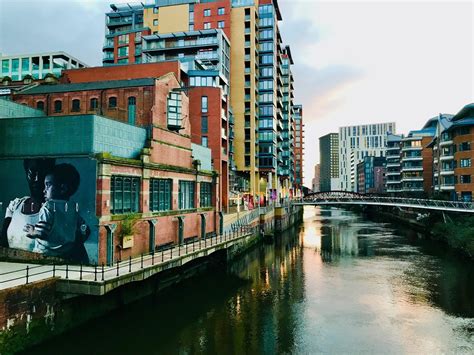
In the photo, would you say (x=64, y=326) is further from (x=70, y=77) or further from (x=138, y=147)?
(x=70, y=77)

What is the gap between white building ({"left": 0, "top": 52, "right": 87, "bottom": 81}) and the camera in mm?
101312

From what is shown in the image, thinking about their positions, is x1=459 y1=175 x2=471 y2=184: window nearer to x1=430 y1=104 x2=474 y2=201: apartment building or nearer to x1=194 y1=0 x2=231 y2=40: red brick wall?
x1=430 y1=104 x2=474 y2=201: apartment building

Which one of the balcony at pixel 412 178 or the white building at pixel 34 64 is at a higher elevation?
the white building at pixel 34 64

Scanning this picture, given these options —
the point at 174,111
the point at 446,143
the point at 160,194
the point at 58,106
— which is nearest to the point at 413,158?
the point at 446,143

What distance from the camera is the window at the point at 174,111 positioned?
127 ft

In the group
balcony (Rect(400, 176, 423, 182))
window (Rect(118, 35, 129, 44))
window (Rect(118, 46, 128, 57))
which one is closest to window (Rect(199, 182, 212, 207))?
window (Rect(118, 46, 128, 57))

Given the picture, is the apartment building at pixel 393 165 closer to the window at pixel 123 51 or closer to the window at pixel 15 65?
the window at pixel 123 51

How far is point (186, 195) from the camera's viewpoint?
40.9 metres

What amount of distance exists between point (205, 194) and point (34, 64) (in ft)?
268

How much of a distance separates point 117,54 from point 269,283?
9175cm

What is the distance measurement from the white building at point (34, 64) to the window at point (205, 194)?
73706 millimetres

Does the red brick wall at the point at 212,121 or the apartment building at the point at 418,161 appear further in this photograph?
the apartment building at the point at 418,161

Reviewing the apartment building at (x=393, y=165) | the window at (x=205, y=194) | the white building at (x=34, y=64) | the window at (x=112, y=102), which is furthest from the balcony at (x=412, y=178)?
the white building at (x=34, y=64)

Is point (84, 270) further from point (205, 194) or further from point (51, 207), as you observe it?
point (205, 194)
